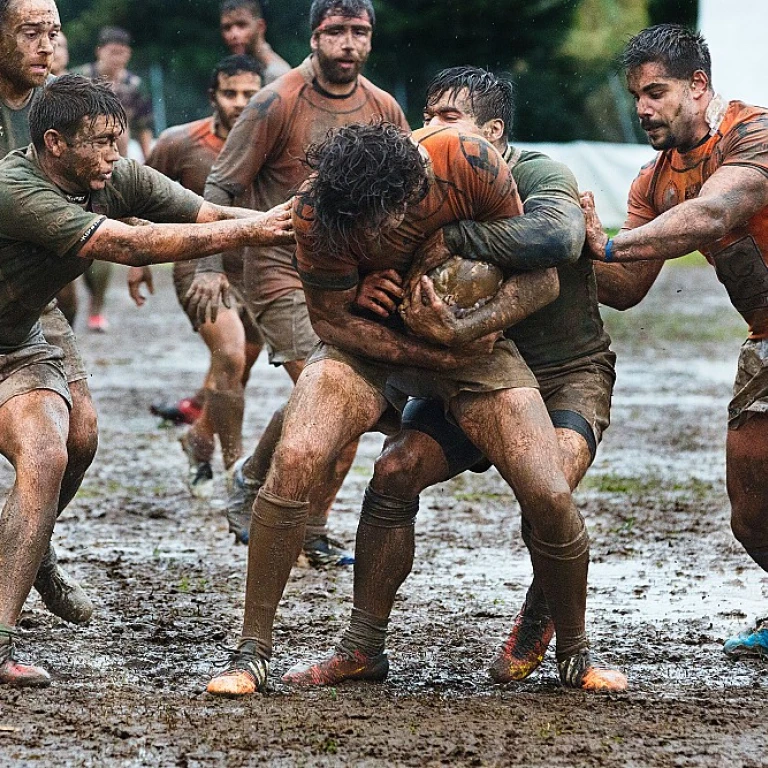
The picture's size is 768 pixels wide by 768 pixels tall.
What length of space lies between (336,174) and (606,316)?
14.4m

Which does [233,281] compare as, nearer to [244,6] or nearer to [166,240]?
[244,6]

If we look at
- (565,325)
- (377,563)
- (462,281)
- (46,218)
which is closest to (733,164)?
(565,325)

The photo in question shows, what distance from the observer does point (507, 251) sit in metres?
4.80

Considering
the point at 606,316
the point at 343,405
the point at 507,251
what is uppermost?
the point at 507,251

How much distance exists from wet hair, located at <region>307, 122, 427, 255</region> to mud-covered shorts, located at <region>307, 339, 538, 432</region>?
17.4 inches

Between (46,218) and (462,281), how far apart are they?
1.39 meters

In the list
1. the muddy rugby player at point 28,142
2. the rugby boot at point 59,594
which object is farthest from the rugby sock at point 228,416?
the rugby boot at point 59,594

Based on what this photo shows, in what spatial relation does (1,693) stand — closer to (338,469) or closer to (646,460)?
(338,469)

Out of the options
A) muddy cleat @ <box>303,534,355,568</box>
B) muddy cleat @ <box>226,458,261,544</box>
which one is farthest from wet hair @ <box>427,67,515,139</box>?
muddy cleat @ <box>226,458,261,544</box>

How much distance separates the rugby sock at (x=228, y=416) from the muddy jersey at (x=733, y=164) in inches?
131

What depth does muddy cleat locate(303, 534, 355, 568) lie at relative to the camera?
708 cm

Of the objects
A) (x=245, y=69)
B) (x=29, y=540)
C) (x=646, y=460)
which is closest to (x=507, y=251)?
(x=29, y=540)

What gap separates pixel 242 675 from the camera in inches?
189

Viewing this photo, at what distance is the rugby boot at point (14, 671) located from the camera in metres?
4.89
